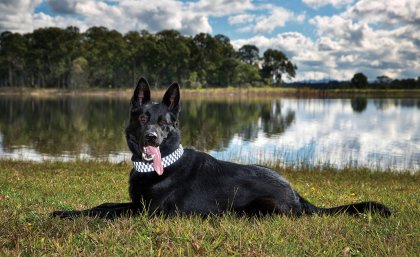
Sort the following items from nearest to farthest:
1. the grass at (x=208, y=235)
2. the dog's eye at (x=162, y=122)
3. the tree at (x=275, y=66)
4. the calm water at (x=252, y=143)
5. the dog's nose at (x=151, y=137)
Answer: the grass at (x=208, y=235) < the dog's nose at (x=151, y=137) < the dog's eye at (x=162, y=122) < the calm water at (x=252, y=143) < the tree at (x=275, y=66)

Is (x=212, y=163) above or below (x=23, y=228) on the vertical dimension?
above

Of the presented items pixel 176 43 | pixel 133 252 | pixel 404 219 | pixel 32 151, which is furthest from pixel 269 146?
pixel 176 43

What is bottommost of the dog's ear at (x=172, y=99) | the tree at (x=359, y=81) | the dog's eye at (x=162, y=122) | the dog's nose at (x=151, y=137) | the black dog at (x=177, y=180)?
the black dog at (x=177, y=180)

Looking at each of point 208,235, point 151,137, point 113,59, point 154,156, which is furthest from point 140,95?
point 113,59

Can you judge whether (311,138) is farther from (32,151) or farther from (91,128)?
(32,151)

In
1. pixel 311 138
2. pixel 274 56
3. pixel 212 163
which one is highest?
pixel 274 56

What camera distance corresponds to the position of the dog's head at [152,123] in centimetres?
584

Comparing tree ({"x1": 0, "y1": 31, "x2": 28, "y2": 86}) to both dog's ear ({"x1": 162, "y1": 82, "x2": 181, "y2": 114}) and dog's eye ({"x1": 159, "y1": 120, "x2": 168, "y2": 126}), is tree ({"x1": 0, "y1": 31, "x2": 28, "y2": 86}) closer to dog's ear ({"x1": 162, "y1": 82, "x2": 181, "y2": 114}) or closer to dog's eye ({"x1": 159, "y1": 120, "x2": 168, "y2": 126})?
dog's ear ({"x1": 162, "y1": 82, "x2": 181, "y2": 114})

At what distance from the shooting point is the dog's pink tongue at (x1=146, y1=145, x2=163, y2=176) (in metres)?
5.93

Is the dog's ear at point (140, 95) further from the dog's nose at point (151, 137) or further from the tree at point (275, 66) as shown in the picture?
the tree at point (275, 66)

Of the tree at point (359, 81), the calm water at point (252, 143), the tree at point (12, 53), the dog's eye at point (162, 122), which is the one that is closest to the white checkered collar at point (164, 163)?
the dog's eye at point (162, 122)

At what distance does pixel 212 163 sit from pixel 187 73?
138722 mm

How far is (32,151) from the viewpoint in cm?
2536

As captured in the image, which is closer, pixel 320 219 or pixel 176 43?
pixel 320 219
